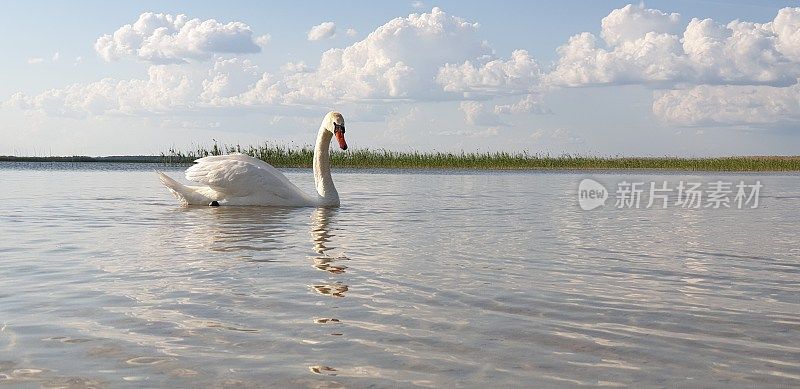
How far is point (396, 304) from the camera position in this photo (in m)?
5.41

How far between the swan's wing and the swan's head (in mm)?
1266

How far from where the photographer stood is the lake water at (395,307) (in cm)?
378

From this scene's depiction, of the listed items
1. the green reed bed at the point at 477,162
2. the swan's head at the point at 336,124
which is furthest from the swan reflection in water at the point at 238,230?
the green reed bed at the point at 477,162

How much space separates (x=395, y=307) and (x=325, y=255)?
2.86m

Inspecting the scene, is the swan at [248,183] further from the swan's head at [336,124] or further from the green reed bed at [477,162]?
the green reed bed at [477,162]

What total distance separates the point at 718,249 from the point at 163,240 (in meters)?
5.82

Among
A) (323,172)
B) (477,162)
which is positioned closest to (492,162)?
(477,162)

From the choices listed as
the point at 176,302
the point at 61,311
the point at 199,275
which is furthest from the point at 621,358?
the point at 199,275

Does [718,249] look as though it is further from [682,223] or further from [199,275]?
[199,275]

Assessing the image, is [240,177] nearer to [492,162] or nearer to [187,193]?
[187,193]

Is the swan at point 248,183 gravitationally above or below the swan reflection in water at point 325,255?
above

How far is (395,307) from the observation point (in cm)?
530

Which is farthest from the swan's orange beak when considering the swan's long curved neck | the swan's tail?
the swan's tail

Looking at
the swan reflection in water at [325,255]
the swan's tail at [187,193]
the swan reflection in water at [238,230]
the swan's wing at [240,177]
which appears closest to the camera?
the swan reflection in water at [325,255]
